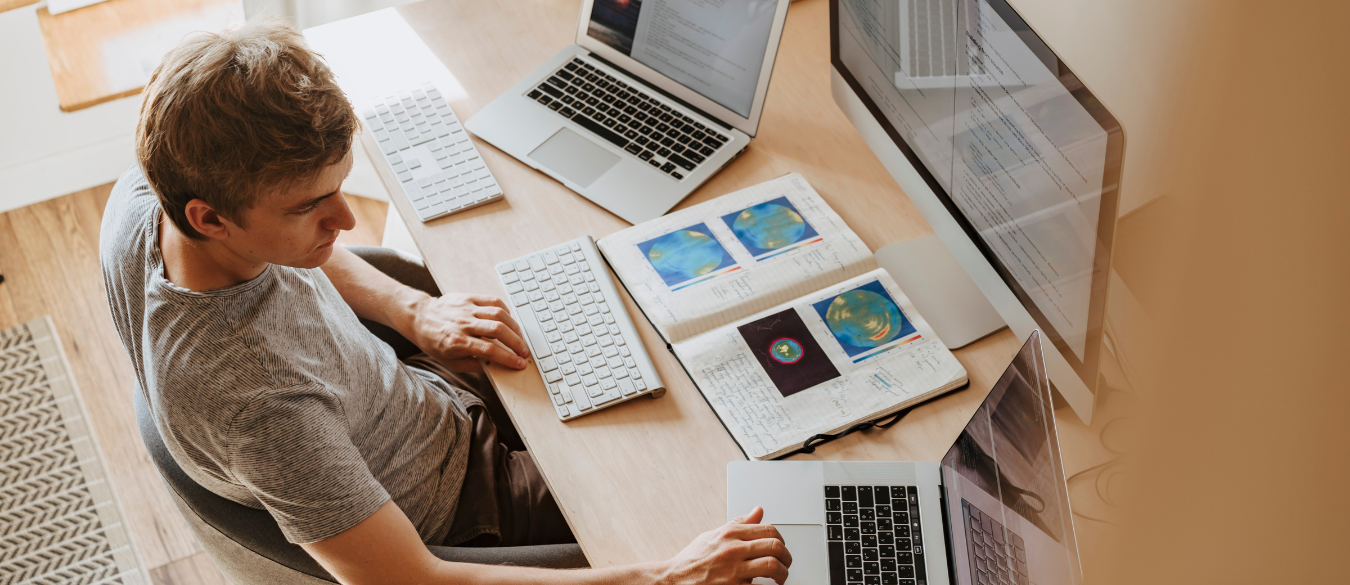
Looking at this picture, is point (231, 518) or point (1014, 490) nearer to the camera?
point (1014, 490)

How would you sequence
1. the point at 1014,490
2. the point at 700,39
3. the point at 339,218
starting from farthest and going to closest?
the point at 700,39 → the point at 339,218 → the point at 1014,490

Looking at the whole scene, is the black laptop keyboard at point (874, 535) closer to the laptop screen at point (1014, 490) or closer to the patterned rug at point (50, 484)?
the laptop screen at point (1014, 490)

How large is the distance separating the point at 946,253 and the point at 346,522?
2.76 feet

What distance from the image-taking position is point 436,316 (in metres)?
1.32

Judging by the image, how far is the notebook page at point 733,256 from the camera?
1.27 meters

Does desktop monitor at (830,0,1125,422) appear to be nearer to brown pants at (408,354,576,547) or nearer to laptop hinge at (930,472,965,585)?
laptop hinge at (930,472,965,585)

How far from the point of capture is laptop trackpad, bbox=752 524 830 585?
1.02 metres

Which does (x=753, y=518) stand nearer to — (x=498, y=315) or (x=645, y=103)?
(x=498, y=315)

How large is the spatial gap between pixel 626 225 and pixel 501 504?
430mm

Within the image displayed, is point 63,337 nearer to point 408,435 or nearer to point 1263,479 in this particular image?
point 408,435

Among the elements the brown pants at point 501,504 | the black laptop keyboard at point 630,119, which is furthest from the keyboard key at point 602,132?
the brown pants at point 501,504

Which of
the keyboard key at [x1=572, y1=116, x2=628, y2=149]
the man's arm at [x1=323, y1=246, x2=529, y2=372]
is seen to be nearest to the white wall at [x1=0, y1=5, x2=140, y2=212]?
the man's arm at [x1=323, y1=246, x2=529, y2=372]

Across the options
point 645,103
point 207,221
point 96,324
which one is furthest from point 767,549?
point 96,324

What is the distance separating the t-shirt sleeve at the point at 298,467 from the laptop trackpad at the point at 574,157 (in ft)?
1.83
